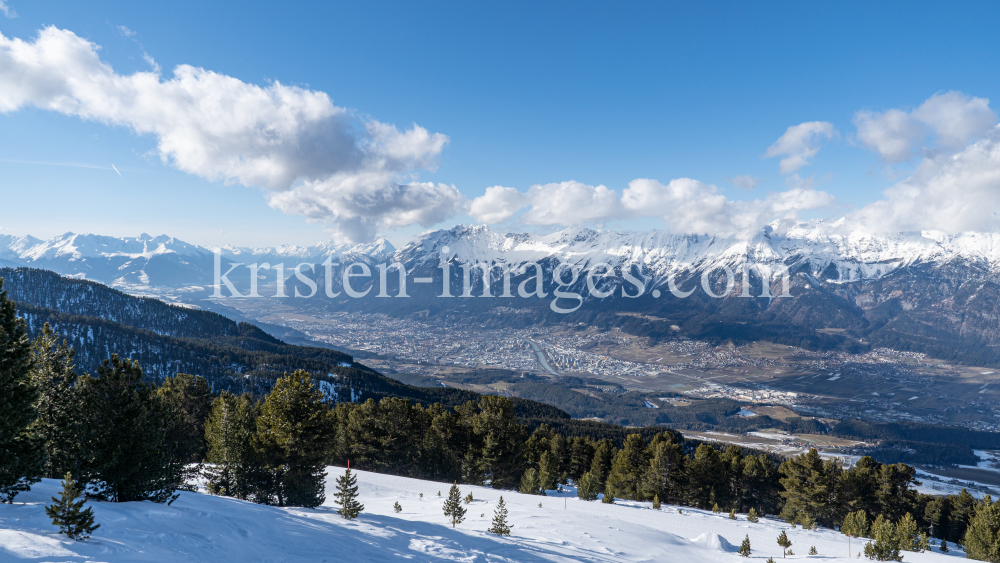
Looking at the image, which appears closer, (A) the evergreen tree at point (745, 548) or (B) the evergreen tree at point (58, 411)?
(B) the evergreen tree at point (58, 411)

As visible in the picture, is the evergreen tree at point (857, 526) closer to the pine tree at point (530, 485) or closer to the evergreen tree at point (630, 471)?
the evergreen tree at point (630, 471)

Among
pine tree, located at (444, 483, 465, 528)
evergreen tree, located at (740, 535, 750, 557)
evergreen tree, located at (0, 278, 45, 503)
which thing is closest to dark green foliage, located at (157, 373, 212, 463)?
evergreen tree, located at (0, 278, 45, 503)

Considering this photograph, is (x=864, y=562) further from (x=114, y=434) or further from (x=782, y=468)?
(x=782, y=468)

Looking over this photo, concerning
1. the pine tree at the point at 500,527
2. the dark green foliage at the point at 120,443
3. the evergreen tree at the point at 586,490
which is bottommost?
the evergreen tree at the point at 586,490

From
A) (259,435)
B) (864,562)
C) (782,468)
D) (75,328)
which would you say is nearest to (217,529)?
(259,435)

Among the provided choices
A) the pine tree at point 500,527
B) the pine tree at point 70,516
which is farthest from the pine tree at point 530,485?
the pine tree at point 70,516

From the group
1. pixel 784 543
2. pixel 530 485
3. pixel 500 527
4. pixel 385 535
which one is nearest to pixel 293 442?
pixel 385 535
